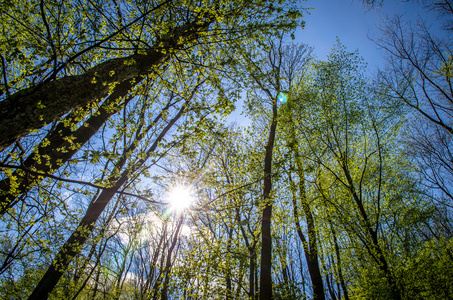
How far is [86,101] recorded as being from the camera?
3.05 metres

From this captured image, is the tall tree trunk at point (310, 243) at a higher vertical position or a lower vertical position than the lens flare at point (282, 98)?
lower

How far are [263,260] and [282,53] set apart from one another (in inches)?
396

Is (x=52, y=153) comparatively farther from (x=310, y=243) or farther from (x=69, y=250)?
(x=310, y=243)

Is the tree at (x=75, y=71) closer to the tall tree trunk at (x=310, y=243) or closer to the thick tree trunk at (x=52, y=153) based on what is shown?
the thick tree trunk at (x=52, y=153)

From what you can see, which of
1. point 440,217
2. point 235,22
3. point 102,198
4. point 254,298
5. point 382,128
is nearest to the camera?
point 235,22

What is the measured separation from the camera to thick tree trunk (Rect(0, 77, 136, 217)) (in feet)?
10.5

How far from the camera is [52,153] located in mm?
3512

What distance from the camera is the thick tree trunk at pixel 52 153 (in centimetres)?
321

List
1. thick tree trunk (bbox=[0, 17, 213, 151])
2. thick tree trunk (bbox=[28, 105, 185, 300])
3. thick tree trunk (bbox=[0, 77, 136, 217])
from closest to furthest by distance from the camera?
thick tree trunk (bbox=[0, 17, 213, 151]), thick tree trunk (bbox=[0, 77, 136, 217]), thick tree trunk (bbox=[28, 105, 185, 300])

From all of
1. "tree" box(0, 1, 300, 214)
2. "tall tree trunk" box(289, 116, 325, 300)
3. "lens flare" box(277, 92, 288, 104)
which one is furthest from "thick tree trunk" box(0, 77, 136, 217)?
"lens flare" box(277, 92, 288, 104)

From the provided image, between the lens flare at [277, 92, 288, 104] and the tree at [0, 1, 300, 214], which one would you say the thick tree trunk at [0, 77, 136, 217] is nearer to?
the tree at [0, 1, 300, 214]

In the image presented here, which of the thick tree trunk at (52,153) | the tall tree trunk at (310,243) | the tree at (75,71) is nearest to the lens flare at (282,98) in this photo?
the tall tree trunk at (310,243)

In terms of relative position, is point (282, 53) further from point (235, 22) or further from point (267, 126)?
point (235, 22)

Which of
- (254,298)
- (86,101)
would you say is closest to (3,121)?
(86,101)
